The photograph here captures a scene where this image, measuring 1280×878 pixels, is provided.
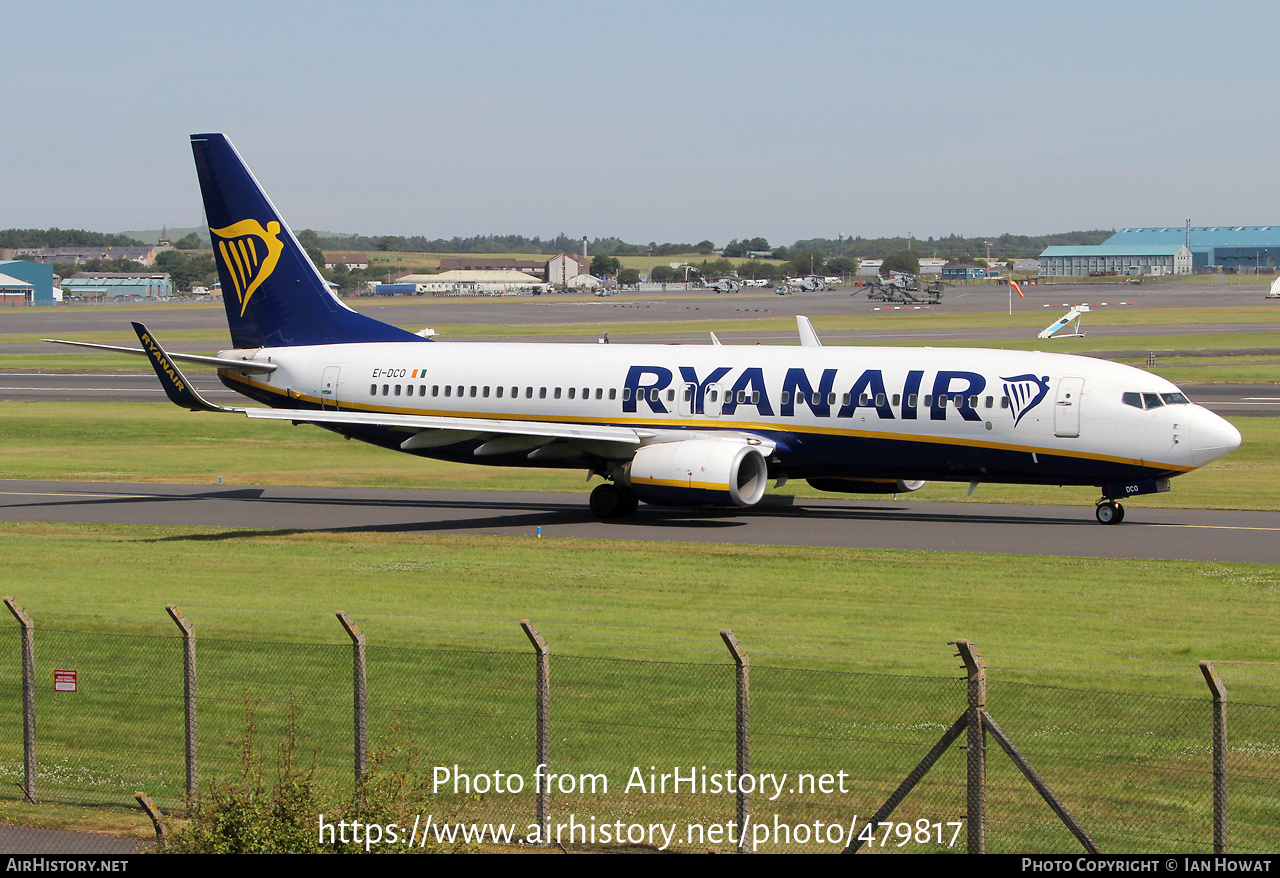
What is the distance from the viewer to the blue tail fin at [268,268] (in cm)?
4206

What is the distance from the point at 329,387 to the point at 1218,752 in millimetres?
32674

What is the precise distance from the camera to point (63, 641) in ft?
65.0

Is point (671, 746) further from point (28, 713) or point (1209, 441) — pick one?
point (1209, 441)

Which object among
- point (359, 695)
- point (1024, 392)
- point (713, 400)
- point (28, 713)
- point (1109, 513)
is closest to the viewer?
point (359, 695)

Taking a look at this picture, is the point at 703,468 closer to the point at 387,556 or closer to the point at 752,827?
the point at 387,556

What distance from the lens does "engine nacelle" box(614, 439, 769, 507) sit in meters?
33.4

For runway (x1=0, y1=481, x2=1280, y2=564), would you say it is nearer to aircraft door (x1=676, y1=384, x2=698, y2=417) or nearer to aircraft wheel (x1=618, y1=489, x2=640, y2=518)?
aircraft wheel (x1=618, y1=489, x2=640, y2=518)

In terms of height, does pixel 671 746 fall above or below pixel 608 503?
above

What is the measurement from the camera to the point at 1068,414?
32656mm

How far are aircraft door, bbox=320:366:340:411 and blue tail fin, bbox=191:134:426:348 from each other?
162 centimetres

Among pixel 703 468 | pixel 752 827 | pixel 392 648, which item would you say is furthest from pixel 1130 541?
pixel 752 827

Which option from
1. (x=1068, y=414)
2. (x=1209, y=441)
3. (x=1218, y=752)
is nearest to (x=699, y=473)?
(x=1068, y=414)

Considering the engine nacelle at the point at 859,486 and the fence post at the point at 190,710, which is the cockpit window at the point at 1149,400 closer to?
the engine nacelle at the point at 859,486
